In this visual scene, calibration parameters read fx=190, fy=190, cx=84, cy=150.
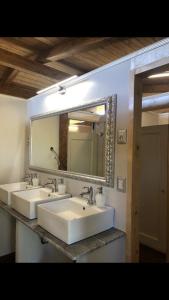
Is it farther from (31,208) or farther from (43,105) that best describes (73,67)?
(31,208)

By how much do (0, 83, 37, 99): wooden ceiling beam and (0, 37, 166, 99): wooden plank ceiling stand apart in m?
0.21

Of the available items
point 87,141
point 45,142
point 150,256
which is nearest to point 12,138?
point 45,142

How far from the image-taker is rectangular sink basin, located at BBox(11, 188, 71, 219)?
5.50ft

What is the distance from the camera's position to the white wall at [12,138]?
2574 millimetres

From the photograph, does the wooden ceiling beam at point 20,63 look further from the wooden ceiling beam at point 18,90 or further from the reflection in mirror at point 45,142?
the wooden ceiling beam at point 18,90

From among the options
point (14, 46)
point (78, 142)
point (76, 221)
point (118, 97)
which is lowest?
point (76, 221)

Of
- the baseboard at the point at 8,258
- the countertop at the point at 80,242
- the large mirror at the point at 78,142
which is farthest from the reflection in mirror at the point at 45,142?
the baseboard at the point at 8,258

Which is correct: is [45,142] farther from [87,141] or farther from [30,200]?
[30,200]

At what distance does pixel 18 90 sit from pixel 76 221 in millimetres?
1982

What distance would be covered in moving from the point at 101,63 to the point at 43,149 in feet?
4.30

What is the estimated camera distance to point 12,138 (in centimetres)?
267

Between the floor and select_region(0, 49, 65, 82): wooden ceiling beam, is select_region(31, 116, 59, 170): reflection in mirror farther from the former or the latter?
the floor

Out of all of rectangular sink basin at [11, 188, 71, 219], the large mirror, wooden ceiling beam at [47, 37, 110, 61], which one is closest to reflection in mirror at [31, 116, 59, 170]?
the large mirror
